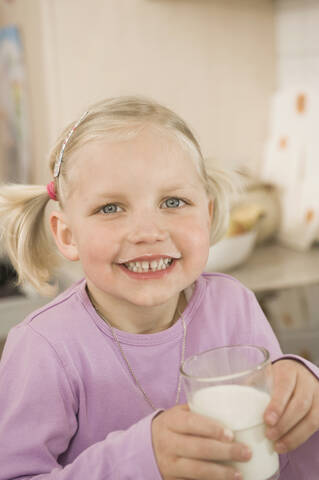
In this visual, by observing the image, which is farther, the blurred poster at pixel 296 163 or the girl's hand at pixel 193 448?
the blurred poster at pixel 296 163

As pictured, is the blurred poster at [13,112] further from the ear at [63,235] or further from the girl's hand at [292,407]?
the girl's hand at [292,407]

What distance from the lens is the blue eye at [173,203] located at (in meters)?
0.79

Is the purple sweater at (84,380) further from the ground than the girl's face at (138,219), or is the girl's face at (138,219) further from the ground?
the girl's face at (138,219)

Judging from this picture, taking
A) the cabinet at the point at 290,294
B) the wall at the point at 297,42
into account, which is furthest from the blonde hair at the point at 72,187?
the wall at the point at 297,42

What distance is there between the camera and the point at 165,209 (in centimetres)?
78

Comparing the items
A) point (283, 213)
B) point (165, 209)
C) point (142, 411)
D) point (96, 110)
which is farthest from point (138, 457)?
point (283, 213)

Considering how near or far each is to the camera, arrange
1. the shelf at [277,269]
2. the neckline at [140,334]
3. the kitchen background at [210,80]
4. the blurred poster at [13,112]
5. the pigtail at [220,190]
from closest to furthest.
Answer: the neckline at [140,334] < the pigtail at [220,190] < the shelf at [277,269] < the kitchen background at [210,80] < the blurred poster at [13,112]

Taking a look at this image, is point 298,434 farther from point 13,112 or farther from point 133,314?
point 13,112

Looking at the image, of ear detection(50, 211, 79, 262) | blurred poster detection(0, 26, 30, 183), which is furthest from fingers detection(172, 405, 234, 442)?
blurred poster detection(0, 26, 30, 183)

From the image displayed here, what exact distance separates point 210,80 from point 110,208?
1458 mm

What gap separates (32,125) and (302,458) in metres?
1.72

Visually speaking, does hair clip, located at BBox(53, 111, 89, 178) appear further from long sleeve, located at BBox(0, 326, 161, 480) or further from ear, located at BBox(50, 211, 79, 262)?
long sleeve, located at BBox(0, 326, 161, 480)

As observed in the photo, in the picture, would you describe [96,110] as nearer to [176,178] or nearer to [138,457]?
[176,178]

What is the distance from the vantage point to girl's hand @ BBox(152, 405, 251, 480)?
562 millimetres
